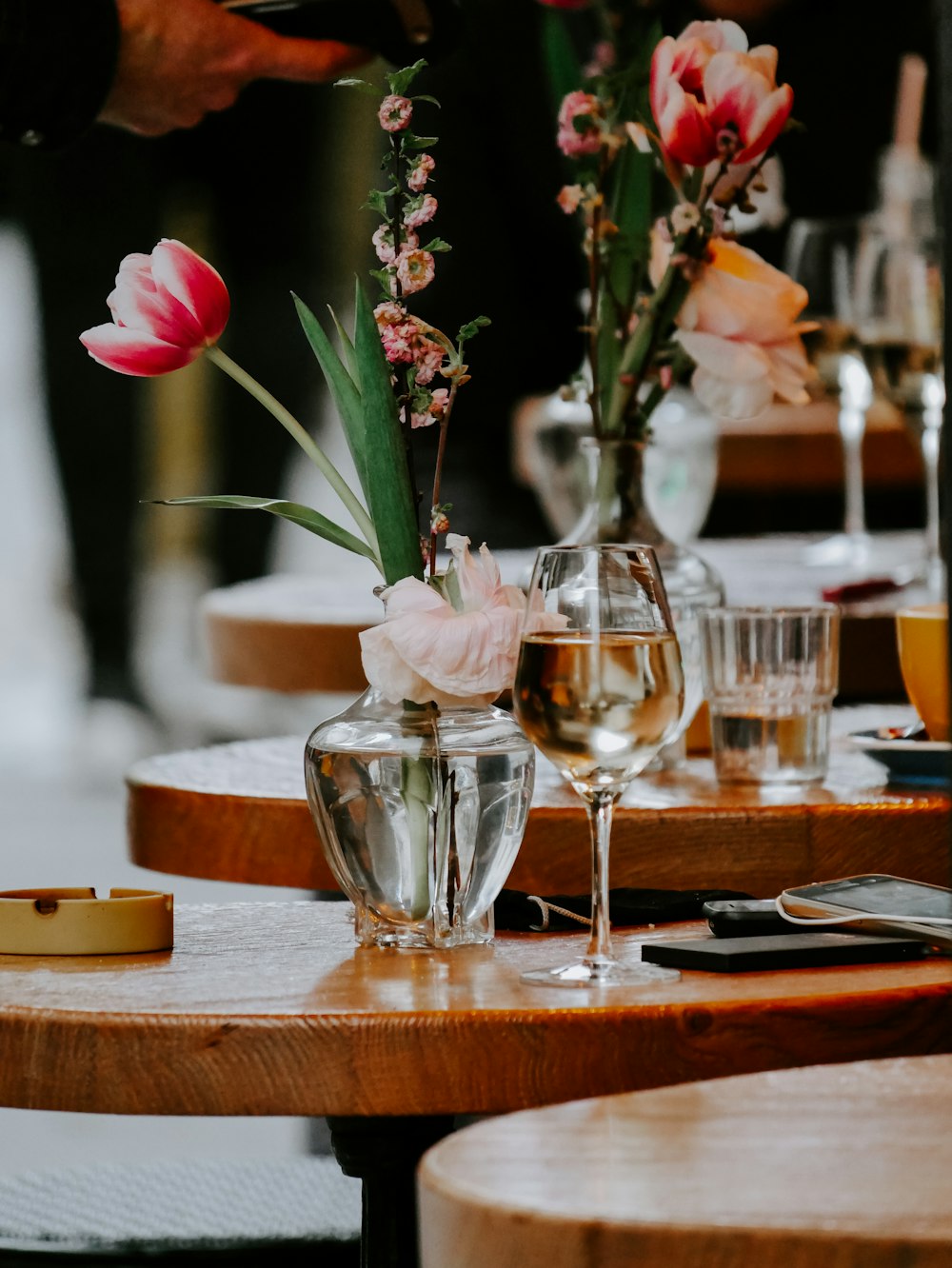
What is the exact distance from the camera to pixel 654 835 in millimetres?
1056

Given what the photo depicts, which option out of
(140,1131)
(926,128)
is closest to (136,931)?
(140,1131)

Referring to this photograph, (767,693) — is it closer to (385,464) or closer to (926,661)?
(926,661)

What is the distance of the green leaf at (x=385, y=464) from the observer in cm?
85

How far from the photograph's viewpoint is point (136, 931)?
33.3 inches

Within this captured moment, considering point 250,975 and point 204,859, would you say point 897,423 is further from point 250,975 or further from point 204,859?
point 250,975

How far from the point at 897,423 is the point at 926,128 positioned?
1.06 metres

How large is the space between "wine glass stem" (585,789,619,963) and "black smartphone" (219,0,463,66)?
2.56ft

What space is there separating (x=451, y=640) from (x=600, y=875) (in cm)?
12

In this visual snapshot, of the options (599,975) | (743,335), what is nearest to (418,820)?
(599,975)

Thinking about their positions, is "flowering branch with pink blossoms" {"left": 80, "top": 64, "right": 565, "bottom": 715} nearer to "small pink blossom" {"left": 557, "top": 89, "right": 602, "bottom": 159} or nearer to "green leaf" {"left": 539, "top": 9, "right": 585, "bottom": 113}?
"small pink blossom" {"left": 557, "top": 89, "right": 602, "bottom": 159}

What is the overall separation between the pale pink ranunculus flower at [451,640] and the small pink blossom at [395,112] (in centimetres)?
18

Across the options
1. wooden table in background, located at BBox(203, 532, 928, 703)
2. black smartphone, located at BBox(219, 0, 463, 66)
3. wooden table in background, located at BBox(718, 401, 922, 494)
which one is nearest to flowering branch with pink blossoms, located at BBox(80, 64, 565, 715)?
black smartphone, located at BBox(219, 0, 463, 66)

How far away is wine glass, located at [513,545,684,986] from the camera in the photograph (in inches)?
30.4

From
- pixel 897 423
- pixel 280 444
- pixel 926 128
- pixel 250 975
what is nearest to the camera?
pixel 250 975
